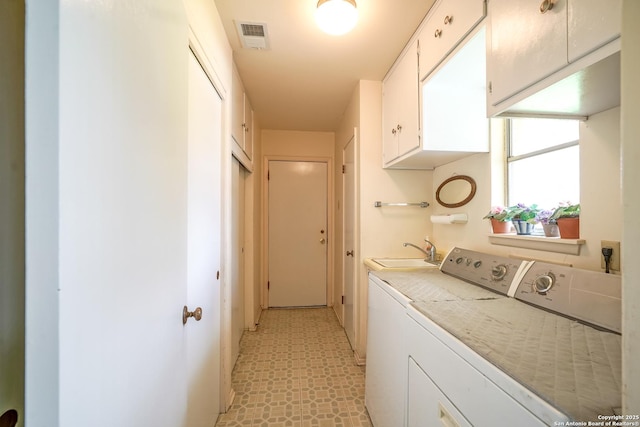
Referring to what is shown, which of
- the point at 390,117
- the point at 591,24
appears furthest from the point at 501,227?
the point at 390,117

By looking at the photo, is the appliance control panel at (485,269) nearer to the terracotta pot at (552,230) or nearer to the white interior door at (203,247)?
the terracotta pot at (552,230)

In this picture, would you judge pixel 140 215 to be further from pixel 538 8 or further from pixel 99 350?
pixel 538 8

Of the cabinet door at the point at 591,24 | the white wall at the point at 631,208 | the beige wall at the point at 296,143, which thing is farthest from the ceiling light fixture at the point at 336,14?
the beige wall at the point at 296,143

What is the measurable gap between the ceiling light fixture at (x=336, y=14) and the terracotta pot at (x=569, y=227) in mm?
1411

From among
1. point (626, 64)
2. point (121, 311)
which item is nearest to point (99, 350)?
point (121, 311)

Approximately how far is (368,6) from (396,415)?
2075 mm

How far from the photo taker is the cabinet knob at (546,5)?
755 millimetres

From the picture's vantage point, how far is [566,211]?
1.09m

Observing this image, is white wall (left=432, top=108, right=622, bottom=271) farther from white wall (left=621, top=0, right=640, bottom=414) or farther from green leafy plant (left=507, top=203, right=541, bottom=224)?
white wall (left=621, top=0, right=640, bottom=414)

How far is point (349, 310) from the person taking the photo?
2.37 m

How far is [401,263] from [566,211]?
1028 mm

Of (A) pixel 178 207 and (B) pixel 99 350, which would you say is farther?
(A) pixel 178 207

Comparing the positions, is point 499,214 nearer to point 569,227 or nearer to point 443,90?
point 569,227

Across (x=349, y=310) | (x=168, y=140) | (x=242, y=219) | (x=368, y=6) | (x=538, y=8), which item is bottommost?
(x=349, y=310)
